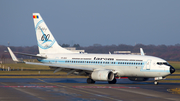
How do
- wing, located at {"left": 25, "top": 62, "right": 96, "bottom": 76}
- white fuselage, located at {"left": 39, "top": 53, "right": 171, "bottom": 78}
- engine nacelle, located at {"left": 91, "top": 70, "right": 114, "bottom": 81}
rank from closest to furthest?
1. engine nacelle, located at {"left": 91, "top": 70, "right": 114, "bottom": 81}
2. white fuselage, located at {"left": 39, "top": 53, "right": 171, "bottom": 78}
3. wing, located at {"left": 25, "top": 62, "right": 96, "bottom": 76}

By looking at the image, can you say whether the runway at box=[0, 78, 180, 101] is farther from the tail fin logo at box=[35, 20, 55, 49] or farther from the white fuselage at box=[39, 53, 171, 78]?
the tail fin logo at box=[35, 20, 55, 49]

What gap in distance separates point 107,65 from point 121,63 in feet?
6.14

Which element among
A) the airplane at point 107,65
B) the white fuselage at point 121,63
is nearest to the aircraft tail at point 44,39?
the airplane at point 107,65

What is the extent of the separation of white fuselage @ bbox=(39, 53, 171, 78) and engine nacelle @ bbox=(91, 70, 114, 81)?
147 cm

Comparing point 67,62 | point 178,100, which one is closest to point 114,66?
point 67,62

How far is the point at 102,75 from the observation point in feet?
116

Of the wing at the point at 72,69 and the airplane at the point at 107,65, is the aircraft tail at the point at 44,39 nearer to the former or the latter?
the airplane at the point at 107,65

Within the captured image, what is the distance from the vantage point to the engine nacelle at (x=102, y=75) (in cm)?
3503

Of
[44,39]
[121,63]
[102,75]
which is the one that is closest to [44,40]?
[44,39]

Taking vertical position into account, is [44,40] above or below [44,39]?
below

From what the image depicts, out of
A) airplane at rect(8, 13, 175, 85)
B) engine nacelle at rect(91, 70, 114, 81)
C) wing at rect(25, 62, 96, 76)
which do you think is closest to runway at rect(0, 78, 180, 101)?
engine nacelle at rect(91, 70, 114, 81)

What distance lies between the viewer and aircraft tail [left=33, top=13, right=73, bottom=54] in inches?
1654

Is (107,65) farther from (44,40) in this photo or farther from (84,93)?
(84,93)

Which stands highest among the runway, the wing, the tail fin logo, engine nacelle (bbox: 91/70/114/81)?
the tail fin logo
